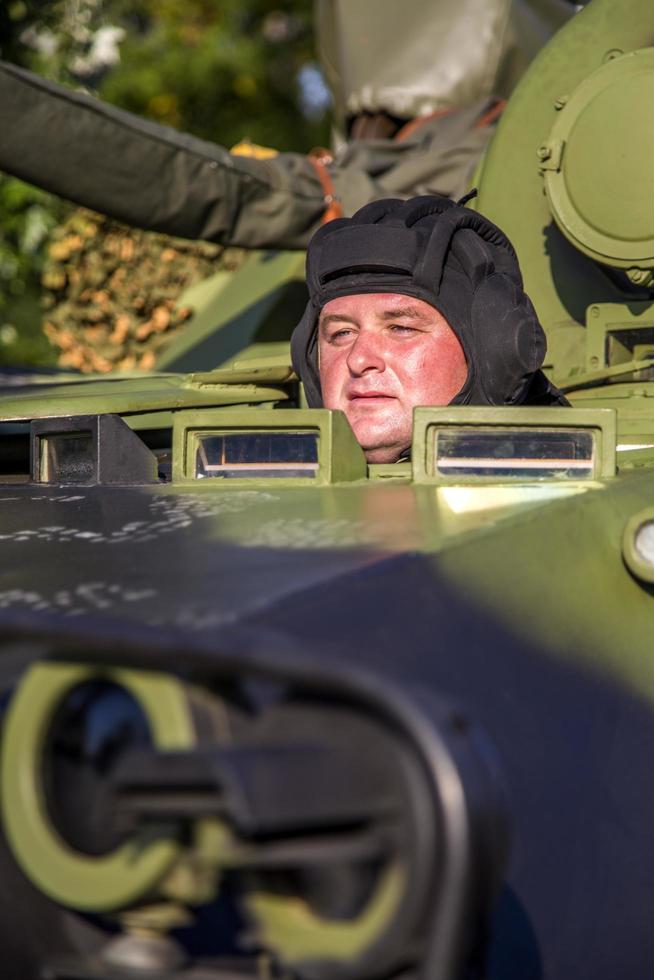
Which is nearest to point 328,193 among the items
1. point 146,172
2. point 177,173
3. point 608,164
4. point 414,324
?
point 177,173

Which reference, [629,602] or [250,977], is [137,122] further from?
[250,977]

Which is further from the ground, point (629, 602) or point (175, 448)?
point (175, 448)

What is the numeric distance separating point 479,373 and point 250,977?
8.13 feet

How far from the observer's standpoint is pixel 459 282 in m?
4.38

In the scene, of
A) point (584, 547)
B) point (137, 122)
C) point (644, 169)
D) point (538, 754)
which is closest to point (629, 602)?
point (584, 547)

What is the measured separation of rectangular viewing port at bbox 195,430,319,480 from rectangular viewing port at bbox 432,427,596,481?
0.95 ft

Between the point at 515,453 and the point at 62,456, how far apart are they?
4.14 feet

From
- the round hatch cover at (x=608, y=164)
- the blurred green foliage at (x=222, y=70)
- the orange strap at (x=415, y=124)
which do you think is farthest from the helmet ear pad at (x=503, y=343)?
the blurred green foliage at (x=222, y=70)

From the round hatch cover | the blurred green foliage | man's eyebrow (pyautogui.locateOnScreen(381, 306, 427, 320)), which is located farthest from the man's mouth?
the blurred green foliage

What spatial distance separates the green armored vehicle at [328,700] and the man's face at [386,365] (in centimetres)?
50

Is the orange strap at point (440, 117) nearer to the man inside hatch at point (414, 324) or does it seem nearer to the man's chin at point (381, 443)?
the man inside hatch at point (414, 324)

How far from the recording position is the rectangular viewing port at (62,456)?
3.99 metres

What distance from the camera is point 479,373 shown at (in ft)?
14.1

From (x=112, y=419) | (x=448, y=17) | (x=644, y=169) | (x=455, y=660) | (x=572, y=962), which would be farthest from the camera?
(x=448, y=17)
